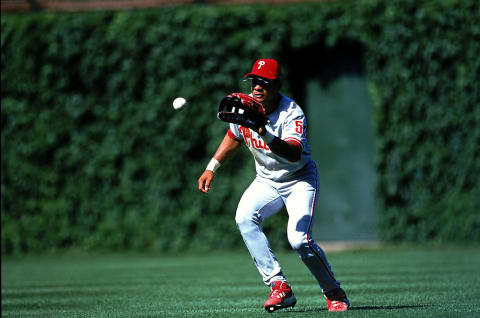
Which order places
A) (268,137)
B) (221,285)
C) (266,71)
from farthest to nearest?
(221,285) → (266,71) → (268,137)

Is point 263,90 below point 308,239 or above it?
above

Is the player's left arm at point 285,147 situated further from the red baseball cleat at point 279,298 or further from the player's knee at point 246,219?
the red baseball cleat at point 279,298

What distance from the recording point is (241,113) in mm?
6508

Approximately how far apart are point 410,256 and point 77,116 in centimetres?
593

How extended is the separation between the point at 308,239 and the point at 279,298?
20.3 inches

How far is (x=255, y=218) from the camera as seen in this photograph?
7254 mm

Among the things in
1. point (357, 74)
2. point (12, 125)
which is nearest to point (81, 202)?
point (12, 125)

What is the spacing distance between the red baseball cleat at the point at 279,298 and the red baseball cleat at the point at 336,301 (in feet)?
0.94

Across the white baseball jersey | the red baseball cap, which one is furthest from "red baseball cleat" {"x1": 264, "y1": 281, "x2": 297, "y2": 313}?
the red baseball cap

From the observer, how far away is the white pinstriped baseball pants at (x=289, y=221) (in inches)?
276

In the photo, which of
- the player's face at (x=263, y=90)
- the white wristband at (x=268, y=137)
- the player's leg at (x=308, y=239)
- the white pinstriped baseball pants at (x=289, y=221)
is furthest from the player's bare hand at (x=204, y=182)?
the white wristband at (x=268, y=137)

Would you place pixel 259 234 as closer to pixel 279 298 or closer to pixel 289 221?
pixel 289 221

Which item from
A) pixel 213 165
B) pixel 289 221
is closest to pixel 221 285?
pixel 213 165

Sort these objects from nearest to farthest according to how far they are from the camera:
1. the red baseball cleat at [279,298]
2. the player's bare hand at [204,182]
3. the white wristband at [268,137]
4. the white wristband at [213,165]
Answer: the white wristband at [268,137] < the red baseball cleat at [279,298] < the player's bare hand at [204,182] < the white wristband at [213,165]
